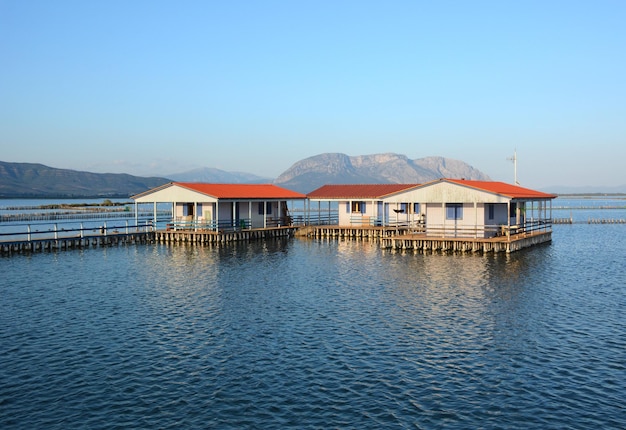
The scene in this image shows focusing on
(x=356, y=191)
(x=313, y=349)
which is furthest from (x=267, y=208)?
(x=313, y=349)

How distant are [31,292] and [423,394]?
22.0m

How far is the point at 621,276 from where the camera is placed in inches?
1344

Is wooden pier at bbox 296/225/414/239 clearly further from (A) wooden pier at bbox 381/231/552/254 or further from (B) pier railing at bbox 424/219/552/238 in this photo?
(B) pier railing at bbox 424/219/552/238

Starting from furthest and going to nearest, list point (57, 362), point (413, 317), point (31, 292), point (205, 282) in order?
point (205, 282)
point (31, 292)
point (413, 317)
point (57, 362)

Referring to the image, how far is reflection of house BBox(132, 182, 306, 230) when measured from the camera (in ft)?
177

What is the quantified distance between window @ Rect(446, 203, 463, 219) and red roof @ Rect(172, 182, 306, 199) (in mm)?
19871

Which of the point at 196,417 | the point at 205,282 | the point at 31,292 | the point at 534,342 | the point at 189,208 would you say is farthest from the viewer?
the point at 189,208

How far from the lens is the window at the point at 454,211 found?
46531 millimetres

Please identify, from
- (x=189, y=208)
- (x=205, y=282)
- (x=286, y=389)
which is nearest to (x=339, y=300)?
(x=205, y=282)

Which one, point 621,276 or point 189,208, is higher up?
point 189,208

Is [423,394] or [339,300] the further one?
[339,300]

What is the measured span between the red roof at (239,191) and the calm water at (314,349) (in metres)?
18.9

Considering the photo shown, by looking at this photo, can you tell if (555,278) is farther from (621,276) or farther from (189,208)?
(189,208)

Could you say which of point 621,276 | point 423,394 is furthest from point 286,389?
point 621,276
